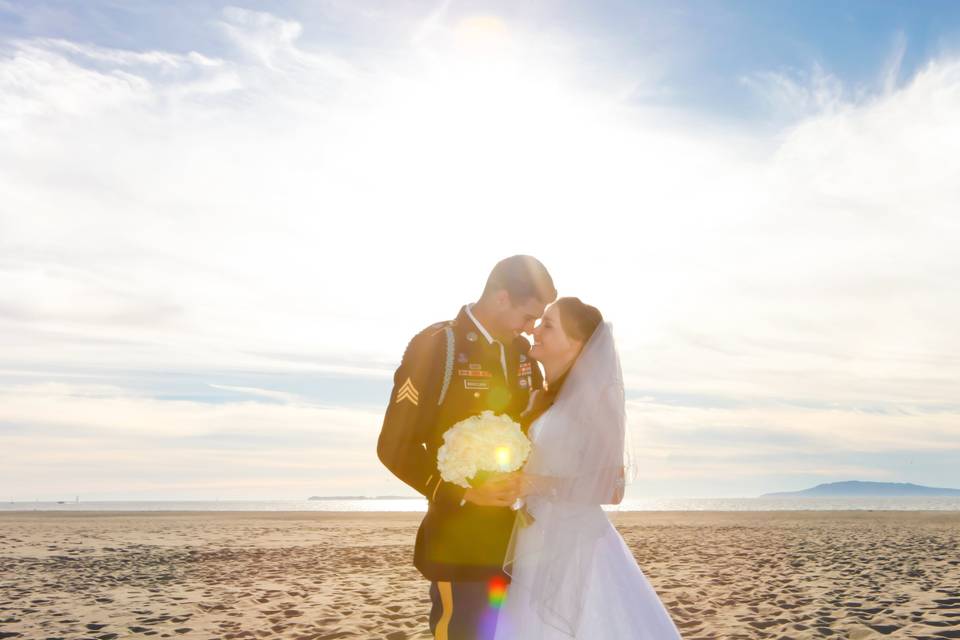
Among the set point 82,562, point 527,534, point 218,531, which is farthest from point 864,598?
point 218,531

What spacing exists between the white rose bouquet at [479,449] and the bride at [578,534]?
1.19 feet

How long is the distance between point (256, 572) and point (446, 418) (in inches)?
602

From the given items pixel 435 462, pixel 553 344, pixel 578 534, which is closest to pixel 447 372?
pixel 435 462

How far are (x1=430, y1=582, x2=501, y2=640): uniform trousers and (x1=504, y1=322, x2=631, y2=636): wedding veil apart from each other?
0.78 ft

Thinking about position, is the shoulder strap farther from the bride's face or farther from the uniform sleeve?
the bride's face

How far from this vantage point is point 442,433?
473cm

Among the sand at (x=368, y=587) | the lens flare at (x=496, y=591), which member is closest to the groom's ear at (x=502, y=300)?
the lens flare at (x=496, y=591)

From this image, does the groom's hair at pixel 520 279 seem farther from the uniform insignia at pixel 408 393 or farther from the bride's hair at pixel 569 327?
the uniform insignia at pixel 408 393

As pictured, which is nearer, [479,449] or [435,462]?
[479,449]

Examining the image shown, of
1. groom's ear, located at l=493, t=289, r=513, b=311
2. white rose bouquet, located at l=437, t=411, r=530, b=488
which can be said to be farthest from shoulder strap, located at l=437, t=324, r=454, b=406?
groom's ear, located at l=493, t=289, r=513, b=311

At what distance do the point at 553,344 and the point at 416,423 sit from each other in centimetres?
111

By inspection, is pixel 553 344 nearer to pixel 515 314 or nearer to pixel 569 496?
pixel 515 314

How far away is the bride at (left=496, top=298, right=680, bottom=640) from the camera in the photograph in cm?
470

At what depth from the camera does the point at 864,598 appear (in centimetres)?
1268
